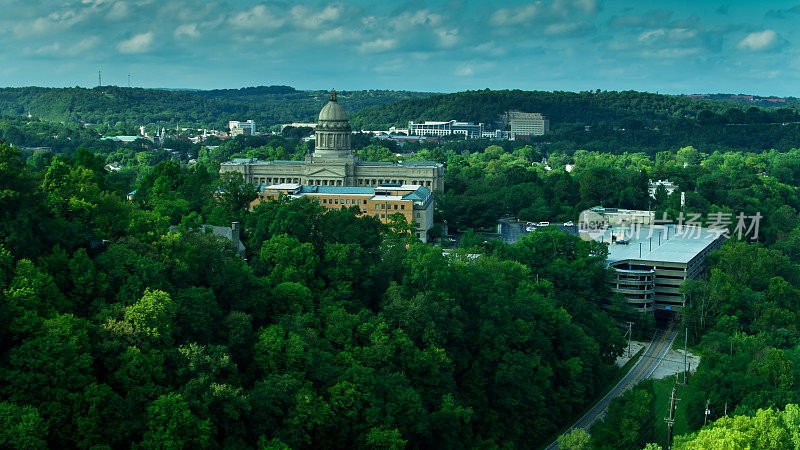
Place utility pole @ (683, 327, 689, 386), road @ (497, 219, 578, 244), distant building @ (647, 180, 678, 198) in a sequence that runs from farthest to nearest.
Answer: distant building @ (647, 180, 678, 198) → road @ (497, 219, 578, 244) → utility pole @ (683, 327, 689, 386)

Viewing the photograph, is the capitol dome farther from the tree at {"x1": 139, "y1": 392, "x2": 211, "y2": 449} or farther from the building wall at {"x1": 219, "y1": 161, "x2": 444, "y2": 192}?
the tree at {"x1": 139, "y1": 392, "x2": 211, "y2": 449}

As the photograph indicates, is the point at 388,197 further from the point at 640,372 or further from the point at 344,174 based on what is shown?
the point at 640,372

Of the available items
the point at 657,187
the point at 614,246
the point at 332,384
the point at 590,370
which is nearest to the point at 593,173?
the point at 657,187

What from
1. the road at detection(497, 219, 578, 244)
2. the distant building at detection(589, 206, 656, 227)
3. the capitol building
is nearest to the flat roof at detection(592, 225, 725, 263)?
the distant building at detection(589, 206, 656, 227)

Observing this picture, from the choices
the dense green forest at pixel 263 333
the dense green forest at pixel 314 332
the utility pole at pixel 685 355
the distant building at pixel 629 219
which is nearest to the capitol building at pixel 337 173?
the distant building at pixel 629 219

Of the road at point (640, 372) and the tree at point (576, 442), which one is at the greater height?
the tree at point (576, 442)

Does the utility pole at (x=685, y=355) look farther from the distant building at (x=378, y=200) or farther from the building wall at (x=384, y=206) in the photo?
the building wall at (x=384, y=206)
